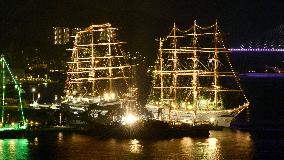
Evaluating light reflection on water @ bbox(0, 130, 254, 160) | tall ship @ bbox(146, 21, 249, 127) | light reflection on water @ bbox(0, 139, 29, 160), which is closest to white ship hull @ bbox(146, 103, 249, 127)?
tall ship @ bbox(146, 21, 249, 127)

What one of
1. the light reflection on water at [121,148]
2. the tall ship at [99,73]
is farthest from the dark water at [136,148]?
the tall ship at [99,73]

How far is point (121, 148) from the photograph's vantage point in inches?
1623

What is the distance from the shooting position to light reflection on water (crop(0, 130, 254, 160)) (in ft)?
124

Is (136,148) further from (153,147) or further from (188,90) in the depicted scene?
(188,90)

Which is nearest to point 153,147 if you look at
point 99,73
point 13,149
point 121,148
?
point 121,148

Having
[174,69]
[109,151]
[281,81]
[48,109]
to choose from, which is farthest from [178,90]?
[281,81]

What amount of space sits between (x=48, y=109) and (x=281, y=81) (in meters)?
88.2

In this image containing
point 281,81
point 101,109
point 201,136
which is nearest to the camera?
point 201,136

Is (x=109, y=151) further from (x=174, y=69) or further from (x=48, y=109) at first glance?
(x=174, y=69)

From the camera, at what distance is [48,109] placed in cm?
5716

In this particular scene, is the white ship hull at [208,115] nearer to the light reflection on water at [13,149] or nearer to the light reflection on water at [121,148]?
the light reflection on water at [121,148]

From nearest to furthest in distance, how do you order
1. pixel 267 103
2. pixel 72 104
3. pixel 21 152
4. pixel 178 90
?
pixel 21 152 < pixel 72 104 < pixel 178 90 < pixel 267 103

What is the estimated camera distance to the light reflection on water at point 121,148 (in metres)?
37.7

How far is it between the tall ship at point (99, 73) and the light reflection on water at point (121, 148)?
1378 centimetres
